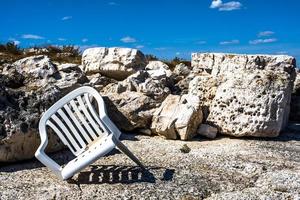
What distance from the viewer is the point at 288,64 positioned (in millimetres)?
13484

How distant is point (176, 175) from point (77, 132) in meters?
2.37

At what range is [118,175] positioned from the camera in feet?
30.3

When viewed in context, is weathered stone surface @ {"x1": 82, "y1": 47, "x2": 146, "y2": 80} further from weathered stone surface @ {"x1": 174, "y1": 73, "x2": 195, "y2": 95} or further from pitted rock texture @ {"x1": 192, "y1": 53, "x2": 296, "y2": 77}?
pitted rock texture @ {"x1": 192, "y1": 53, "x2": 296, "y2": 77}

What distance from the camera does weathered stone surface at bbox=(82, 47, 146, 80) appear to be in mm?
16047

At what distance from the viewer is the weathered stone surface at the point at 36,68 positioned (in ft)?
42.6

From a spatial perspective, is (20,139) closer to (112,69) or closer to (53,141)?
(53,141)

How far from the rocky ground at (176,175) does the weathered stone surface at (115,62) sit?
16.5 feet

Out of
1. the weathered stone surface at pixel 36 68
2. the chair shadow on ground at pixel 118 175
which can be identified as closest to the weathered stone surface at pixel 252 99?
the chair shadow on ground at pixel 118 175

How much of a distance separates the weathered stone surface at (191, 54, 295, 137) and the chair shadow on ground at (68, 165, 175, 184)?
10.6 feet

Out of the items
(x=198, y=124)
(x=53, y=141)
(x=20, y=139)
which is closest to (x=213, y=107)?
(x=198, y=124)

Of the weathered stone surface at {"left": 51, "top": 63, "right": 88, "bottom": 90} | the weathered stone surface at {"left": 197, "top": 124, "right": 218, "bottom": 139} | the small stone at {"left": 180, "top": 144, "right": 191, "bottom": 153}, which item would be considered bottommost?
the small stone at {"left": 180, "top": 144, "right": 191, "bottom": 153}

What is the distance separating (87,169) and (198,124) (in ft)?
12.5

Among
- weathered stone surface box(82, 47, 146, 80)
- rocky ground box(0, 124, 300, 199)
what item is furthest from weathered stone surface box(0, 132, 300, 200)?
weathered stone surface box(82, 47, 146, 80)

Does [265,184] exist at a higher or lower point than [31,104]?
lower
